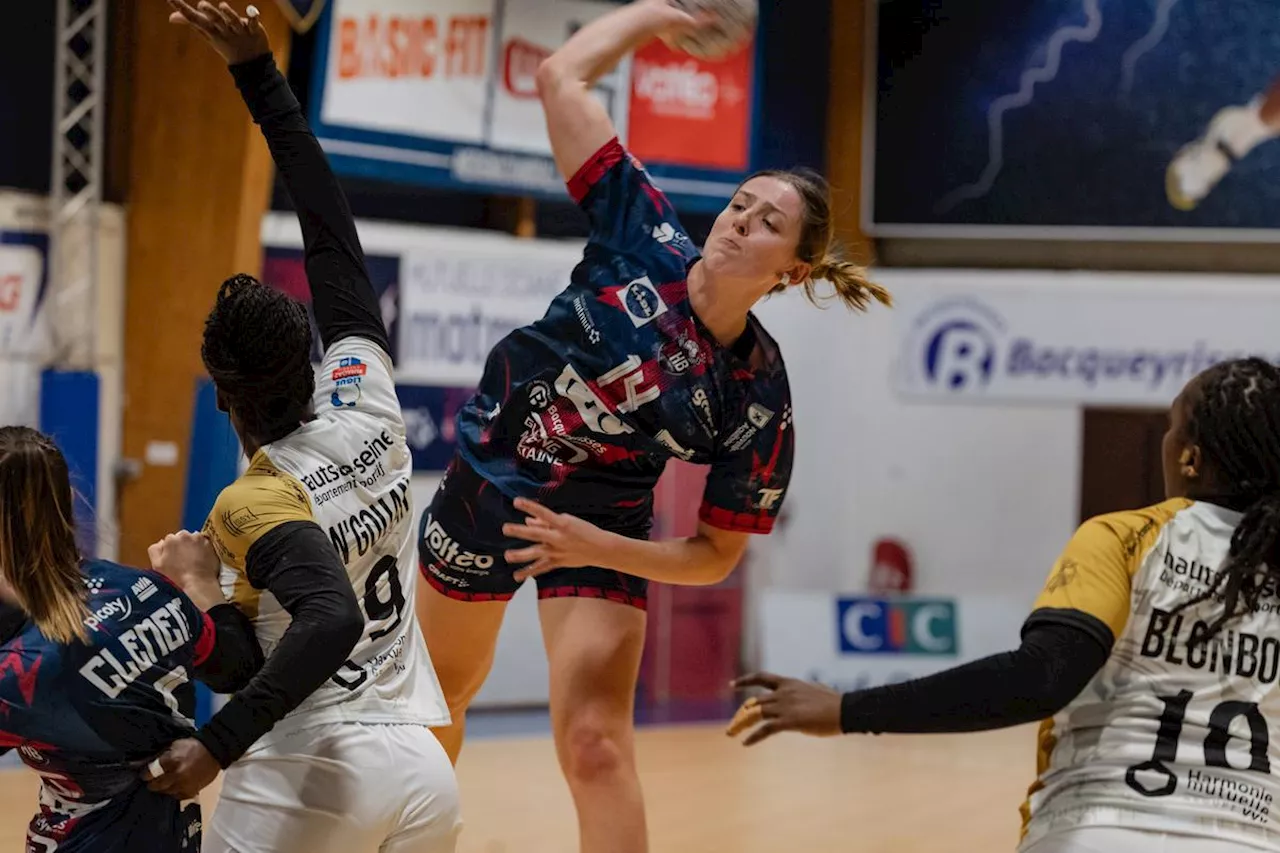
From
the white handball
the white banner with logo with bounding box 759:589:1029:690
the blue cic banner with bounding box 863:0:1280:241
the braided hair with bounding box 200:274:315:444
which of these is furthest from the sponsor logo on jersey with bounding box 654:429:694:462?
the blue cic banner with bounding box 863:0:1280:241

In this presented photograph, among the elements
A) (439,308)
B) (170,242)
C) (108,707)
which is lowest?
(108,707)

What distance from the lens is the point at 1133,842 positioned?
219 centimetres

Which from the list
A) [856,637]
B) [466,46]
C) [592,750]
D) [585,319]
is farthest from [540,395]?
[856,637]

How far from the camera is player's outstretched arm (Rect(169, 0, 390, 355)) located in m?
2.77

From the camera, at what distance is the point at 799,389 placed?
11.6 m

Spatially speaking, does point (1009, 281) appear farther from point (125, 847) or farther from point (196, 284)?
point (125, 847)

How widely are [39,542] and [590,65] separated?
196 centimetres

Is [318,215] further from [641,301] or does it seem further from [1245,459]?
[1245,459]

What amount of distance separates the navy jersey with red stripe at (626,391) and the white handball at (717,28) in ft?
1.00

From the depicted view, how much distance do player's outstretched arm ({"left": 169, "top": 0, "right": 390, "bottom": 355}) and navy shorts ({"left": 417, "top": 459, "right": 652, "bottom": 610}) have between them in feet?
3.29

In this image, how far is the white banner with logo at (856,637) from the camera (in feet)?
33.5

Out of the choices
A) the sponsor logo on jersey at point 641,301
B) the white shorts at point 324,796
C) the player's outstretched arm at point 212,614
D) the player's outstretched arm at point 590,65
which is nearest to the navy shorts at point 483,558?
the sponsor logo on jersey at point 641,301

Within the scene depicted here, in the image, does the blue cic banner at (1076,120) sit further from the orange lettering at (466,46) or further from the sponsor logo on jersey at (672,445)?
the sponsor logo on jersey at (672,445)

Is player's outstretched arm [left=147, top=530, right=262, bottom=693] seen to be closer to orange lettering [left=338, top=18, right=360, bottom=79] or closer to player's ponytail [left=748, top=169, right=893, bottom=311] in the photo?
player's ponytail [left=748, top=169, right=893, bottom=311]
